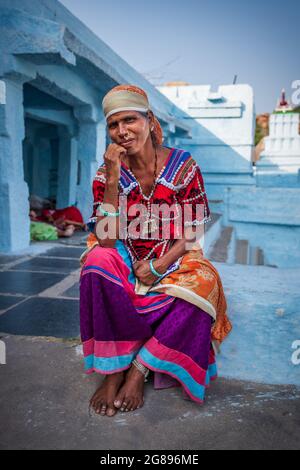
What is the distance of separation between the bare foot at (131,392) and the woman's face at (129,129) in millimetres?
991

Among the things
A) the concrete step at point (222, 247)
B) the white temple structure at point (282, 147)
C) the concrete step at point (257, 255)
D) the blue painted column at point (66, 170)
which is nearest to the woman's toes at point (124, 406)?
the concrete step at point (222, 247)

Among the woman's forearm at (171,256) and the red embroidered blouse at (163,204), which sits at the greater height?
the red embroidered blouse at (163,204)

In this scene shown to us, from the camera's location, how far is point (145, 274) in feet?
5.74

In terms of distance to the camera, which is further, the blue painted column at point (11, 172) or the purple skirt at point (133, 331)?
the blue painted column at point (11, 172)

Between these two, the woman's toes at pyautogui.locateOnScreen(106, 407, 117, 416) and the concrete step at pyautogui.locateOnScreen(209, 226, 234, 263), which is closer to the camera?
the woman's toes at pyautogui.locateOnScreen(106, 407, 117, 416)

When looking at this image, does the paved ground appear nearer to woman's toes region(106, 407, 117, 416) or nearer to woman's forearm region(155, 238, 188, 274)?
woman's toes region(106, 407, 117, 416)

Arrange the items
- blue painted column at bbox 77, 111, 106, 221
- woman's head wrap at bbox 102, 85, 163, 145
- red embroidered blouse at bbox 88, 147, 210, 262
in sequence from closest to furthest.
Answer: woman's head wrap at bbox 102, 85, 163, 145 → red embroidered blouse at bbox 88, 147, 210, 262 → blue painted column at bbox 77, 111, 106, 221

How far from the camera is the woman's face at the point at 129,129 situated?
176 centimetres

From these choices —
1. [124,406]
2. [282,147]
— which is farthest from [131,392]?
[282,147]

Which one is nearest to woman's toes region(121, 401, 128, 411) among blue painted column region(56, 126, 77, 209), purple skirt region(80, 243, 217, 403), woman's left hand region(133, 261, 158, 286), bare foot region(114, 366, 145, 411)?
bare foot region(114, 366, 145, 411)

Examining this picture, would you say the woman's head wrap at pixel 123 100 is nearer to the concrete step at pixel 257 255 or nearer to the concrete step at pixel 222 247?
the concrete step at pixel 222 247

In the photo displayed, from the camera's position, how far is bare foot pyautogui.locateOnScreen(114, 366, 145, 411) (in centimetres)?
151

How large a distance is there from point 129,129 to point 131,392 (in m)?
1.14

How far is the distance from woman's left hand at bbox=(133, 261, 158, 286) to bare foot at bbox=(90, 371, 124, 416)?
41 cm
